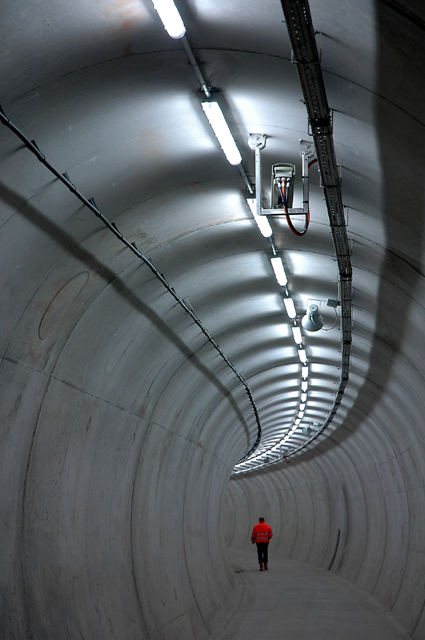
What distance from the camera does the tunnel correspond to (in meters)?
6.84

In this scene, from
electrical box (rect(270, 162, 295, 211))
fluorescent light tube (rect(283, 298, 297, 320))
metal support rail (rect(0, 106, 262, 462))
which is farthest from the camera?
fluorescent light tube (rect(283, 298, 297, 320))

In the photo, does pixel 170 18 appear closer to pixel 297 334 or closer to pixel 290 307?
pixel 290 307

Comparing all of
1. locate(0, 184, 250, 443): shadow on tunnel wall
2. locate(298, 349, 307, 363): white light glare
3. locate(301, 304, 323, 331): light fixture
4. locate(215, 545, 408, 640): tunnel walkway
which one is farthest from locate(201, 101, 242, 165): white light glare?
locate(298, 349, 307, 363): white light glare

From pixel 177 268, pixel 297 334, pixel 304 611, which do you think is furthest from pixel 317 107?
pixel 304 611

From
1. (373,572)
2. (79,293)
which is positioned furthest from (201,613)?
(79,293)

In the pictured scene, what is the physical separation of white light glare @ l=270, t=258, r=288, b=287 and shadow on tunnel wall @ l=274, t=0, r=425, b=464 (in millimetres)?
1587

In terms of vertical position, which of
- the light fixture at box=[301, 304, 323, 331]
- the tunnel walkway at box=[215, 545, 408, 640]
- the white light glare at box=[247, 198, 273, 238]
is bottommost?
the tunnel walkway at box=[215, 545, 408, 640]

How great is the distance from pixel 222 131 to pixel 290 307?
763 centimetres

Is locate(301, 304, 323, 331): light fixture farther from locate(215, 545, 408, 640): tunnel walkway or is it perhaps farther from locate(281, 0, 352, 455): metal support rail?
locate(215, 545, 408, 640): tunnel walkway

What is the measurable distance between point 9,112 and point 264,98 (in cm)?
243

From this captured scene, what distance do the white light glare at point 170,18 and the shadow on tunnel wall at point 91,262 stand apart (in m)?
1.99

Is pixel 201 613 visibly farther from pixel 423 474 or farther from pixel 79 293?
pixel 79 293

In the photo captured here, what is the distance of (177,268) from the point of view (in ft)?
41.1

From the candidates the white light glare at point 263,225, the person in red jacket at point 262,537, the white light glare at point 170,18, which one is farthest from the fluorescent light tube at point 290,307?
the person in red jacket at point 262,537
